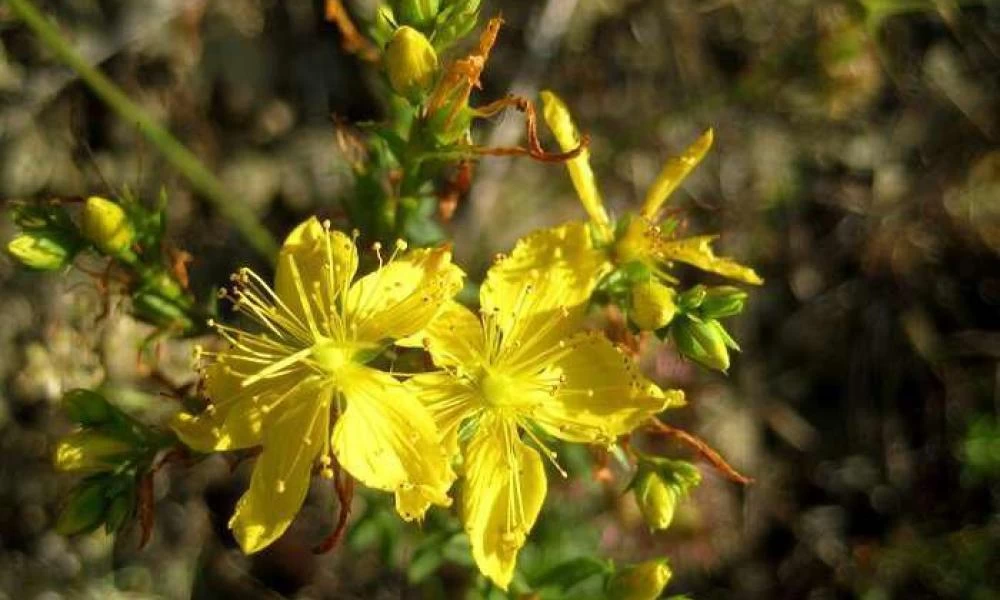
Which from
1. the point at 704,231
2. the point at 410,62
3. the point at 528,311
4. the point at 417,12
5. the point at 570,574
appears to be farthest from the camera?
the point at 704,231

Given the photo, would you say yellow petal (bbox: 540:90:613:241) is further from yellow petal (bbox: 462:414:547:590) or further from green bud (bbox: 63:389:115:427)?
green bud (bbox: 63:389:115:427)

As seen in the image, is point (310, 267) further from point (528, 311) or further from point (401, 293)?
point (528, 311)

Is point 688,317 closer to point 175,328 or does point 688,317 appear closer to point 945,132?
point 175,328

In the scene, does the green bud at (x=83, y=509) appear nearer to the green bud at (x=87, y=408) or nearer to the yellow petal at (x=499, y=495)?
the green bud at (x=87, y=408)

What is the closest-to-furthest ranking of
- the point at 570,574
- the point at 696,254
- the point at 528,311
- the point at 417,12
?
the point at 417,12 < the point at 528,311 < the point at 696,254 < the point at 570,574

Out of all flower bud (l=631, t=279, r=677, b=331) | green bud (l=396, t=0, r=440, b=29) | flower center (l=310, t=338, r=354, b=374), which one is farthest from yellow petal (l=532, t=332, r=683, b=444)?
green bud (l=396, t=0, r=440, b=29)

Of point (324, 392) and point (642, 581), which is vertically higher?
point (324, 392)

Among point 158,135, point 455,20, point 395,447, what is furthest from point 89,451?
point 455,20
